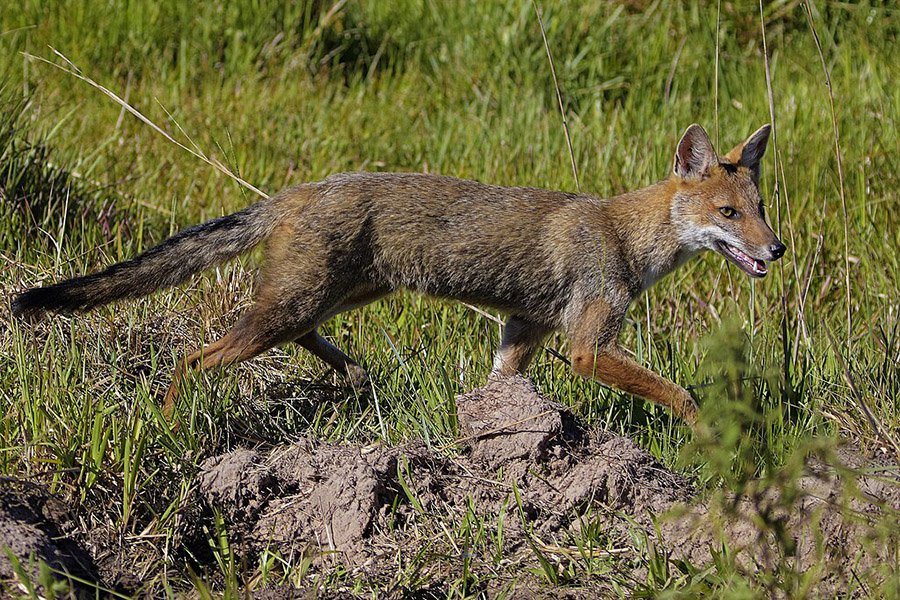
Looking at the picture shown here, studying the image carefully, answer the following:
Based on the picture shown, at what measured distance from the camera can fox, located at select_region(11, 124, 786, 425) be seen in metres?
A: 5.02

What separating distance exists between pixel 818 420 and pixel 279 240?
7.91 feet

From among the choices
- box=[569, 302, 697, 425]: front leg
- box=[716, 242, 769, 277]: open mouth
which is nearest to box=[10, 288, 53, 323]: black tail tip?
box=[569, 302, 697, 425]: front leg

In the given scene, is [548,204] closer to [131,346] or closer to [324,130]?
[131,346]

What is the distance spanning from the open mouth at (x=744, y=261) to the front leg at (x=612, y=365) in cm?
A: 60

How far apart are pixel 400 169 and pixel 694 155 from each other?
2876 mm

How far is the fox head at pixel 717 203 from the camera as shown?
545cm

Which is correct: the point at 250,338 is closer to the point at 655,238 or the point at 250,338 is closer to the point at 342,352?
the point at 342,352

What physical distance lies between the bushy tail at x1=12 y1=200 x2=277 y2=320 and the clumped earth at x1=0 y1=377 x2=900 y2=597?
97 cm

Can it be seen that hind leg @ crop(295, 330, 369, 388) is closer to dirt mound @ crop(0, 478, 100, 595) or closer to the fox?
the fox

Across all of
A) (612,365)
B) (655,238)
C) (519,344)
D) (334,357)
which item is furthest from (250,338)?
(655,238)

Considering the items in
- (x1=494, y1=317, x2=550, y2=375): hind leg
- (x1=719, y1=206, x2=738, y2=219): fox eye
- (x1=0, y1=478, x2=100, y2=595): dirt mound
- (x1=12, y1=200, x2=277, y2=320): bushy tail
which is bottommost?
(x1=0, y1=478, x2=100, y2=595): dirt mound

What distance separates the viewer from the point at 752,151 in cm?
580

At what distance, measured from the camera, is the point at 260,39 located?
369 inches

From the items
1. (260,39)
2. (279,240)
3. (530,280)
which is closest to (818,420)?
(530,280)
